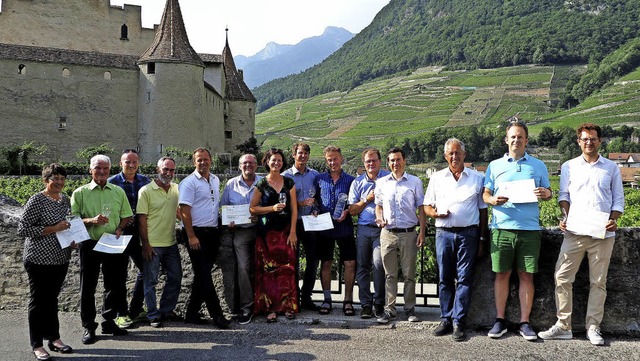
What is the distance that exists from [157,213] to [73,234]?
0.92 metres

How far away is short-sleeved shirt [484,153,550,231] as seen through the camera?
516cm

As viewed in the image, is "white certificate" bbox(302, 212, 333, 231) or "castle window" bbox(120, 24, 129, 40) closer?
"white certificate" bbox(302, 212, 333, 231)

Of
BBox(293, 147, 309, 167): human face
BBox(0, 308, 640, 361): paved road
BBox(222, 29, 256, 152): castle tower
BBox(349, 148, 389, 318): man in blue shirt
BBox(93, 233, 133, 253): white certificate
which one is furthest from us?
BBox(222, 29, 256, 152): castle tower

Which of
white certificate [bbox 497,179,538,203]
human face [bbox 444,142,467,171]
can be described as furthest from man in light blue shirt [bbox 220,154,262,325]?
white certificate [bbox 497,179,538,203]

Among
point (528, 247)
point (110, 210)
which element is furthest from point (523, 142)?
point (110, 210)

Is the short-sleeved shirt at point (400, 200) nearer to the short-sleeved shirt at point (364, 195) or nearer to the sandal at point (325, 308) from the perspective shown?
the short-sleeved shirt at point (364, 195)

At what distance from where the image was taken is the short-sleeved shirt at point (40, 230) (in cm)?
490

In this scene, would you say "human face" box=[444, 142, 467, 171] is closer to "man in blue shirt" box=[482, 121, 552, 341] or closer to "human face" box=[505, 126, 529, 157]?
A: "man in blue shirt" box=[482, 121, 552, 341]

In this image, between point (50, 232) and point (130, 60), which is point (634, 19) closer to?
point (130, 60)

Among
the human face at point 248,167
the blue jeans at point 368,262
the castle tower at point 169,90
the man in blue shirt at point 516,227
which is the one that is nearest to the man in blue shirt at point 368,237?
the blue jeans at point 368,262

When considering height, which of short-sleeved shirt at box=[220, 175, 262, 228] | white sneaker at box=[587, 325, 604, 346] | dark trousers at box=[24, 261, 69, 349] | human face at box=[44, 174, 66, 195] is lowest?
white sneaker at box=[587, 325, 604, 346]

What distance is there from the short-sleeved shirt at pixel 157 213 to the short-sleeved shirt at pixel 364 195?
2.03m

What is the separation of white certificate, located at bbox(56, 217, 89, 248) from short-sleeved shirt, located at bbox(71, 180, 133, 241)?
0.24 metres

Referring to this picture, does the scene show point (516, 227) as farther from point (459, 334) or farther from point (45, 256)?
point (45, 256)
